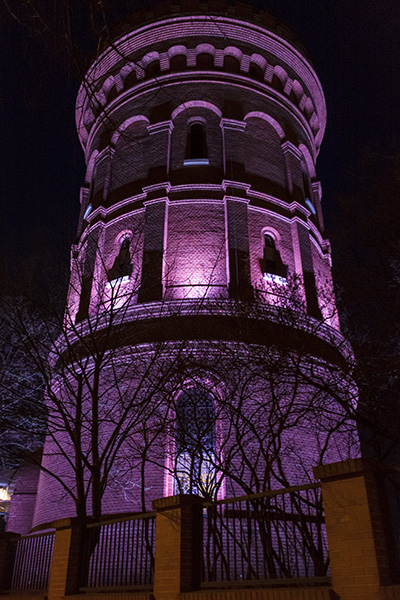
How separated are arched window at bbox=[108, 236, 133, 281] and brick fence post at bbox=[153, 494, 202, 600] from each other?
403 inches

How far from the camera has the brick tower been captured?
13.5 m

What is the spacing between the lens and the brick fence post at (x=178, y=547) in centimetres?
630

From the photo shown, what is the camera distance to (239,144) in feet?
63.8

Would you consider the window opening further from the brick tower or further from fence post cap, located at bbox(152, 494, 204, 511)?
fence post cap, located at bbox(152, 494, 204, 511)

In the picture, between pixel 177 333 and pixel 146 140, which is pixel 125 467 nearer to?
→ pixel 177 333

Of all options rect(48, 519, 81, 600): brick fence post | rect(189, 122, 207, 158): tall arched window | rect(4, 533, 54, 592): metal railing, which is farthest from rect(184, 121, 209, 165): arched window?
rect(48, 519, 81, 600): brick fence post

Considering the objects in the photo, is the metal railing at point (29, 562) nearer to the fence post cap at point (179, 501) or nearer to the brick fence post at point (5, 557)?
the brick fence post at point (5, 557)

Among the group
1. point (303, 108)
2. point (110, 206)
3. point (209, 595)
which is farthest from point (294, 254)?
point (209, 595)

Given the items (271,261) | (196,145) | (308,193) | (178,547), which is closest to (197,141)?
(196,145)

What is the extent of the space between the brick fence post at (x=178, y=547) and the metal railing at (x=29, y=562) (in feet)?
10.8

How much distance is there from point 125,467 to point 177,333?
12.6ft

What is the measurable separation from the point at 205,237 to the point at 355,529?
523 inches

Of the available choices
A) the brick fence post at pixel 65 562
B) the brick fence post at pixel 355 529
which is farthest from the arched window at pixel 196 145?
the brick fence post at pixel 355 529

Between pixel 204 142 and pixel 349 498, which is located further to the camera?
pixel 204 142
